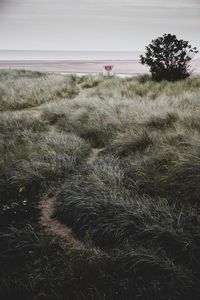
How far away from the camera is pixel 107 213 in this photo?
2.61 m

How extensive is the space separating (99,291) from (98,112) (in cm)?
507

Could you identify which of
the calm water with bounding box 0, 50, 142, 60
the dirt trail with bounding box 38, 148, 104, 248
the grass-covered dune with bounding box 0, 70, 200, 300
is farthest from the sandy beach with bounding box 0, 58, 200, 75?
the calm water with bounding box 0, 50, 142, 60

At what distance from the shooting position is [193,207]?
2672 mm

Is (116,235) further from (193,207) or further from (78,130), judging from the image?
(78,130)

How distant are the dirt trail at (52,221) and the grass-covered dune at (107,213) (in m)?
0.06

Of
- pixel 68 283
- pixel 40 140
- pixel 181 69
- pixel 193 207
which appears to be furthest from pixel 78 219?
pixel 181 69

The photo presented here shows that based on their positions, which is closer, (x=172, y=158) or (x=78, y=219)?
(x=78, y=219)

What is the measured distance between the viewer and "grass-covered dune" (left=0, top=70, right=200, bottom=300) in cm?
192

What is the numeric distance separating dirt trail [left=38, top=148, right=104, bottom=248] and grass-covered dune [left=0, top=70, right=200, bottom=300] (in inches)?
2.2

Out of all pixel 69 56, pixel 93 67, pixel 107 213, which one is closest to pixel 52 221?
pixel 107 213

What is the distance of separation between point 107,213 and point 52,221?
2.19 feet

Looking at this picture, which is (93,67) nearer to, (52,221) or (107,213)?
(52,221)

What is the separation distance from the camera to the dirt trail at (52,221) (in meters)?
2.53

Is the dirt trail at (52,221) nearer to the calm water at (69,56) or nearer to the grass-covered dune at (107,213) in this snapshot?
the grass-covered dune at (107,213)
